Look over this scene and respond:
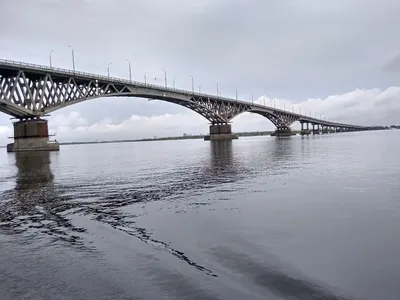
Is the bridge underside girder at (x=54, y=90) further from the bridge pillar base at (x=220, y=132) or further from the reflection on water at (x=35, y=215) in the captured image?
the reflection on water at (x=35, y=215)

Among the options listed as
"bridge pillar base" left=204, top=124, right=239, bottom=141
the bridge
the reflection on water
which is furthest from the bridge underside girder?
the reflection on water

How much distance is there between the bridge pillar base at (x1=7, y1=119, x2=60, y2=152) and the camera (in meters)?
87.7

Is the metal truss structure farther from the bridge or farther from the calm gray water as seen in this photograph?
the calm gray water

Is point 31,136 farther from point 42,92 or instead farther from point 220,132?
point 220,132

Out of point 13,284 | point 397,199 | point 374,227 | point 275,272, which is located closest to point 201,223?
point 275,272

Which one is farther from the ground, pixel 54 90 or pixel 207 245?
pixel 54 90

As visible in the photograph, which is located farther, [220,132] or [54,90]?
[220,132]

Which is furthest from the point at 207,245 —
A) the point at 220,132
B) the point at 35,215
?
the point at 220,132

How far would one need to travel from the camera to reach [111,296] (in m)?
5.55

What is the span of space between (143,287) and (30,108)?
9110 centimetres

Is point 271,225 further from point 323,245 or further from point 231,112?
point 231,112

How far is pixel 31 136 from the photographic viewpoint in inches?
3492

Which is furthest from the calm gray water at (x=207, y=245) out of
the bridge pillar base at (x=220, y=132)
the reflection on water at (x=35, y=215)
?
the bridge pillar base at (x=220, y=132)

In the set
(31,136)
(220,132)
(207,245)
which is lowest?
(207,245)
